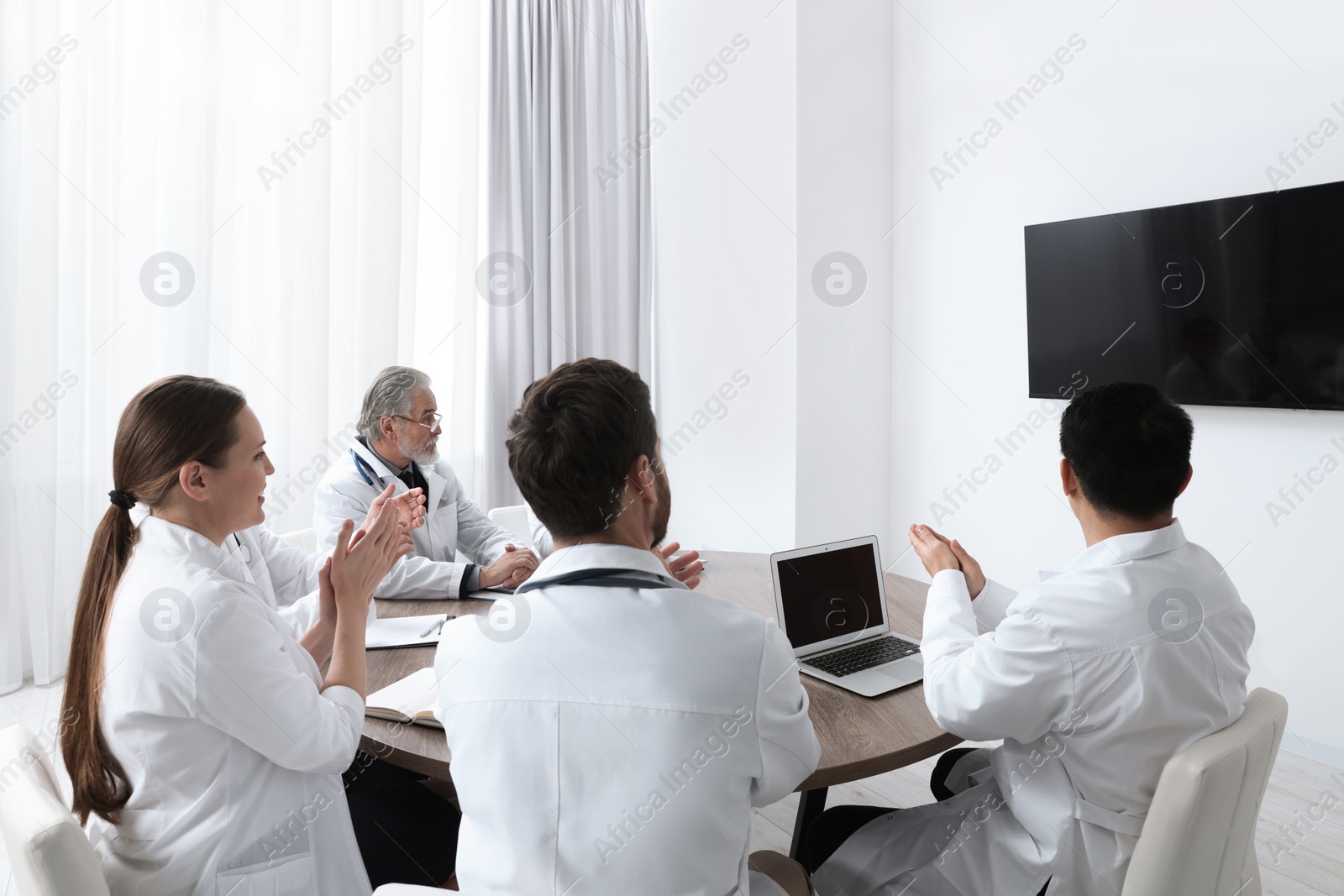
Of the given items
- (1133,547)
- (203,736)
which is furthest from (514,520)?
(1133,547)

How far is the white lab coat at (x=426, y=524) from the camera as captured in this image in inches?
92.7

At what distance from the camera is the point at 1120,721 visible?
4.17ft

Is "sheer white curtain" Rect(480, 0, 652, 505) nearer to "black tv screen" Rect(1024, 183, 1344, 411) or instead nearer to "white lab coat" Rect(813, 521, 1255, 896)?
"black tv screen" Rect(1024, 183, 1344, 411)

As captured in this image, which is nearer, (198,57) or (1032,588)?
(1032,588)

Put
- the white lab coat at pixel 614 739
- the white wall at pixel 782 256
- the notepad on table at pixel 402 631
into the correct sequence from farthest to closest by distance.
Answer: the white wall at pixel 782 256
the notepad on table at pixel 402 631
the white lab coat at pixel 614 739

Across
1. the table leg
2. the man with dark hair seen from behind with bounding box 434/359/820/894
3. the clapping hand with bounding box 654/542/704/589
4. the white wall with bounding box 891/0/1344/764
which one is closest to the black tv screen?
the white wall with bounding box 891/0/1344/764

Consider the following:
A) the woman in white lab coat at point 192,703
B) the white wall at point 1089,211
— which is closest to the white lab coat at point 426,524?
the woman in white lab coat at point 192,703

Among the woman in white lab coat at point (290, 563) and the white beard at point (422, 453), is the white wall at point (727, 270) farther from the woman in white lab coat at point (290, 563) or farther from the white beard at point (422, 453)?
the woman in white lab coat at point (290, 563)

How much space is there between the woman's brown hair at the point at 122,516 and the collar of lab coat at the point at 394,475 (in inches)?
47.2

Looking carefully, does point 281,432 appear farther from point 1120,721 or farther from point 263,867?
point 1120,721

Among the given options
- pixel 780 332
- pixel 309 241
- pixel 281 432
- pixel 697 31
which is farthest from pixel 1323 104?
pixel 281 432

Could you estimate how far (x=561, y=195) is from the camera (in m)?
4.75

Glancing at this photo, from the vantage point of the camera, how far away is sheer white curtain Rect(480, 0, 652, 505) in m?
4.58

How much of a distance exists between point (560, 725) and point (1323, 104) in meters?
3.27
